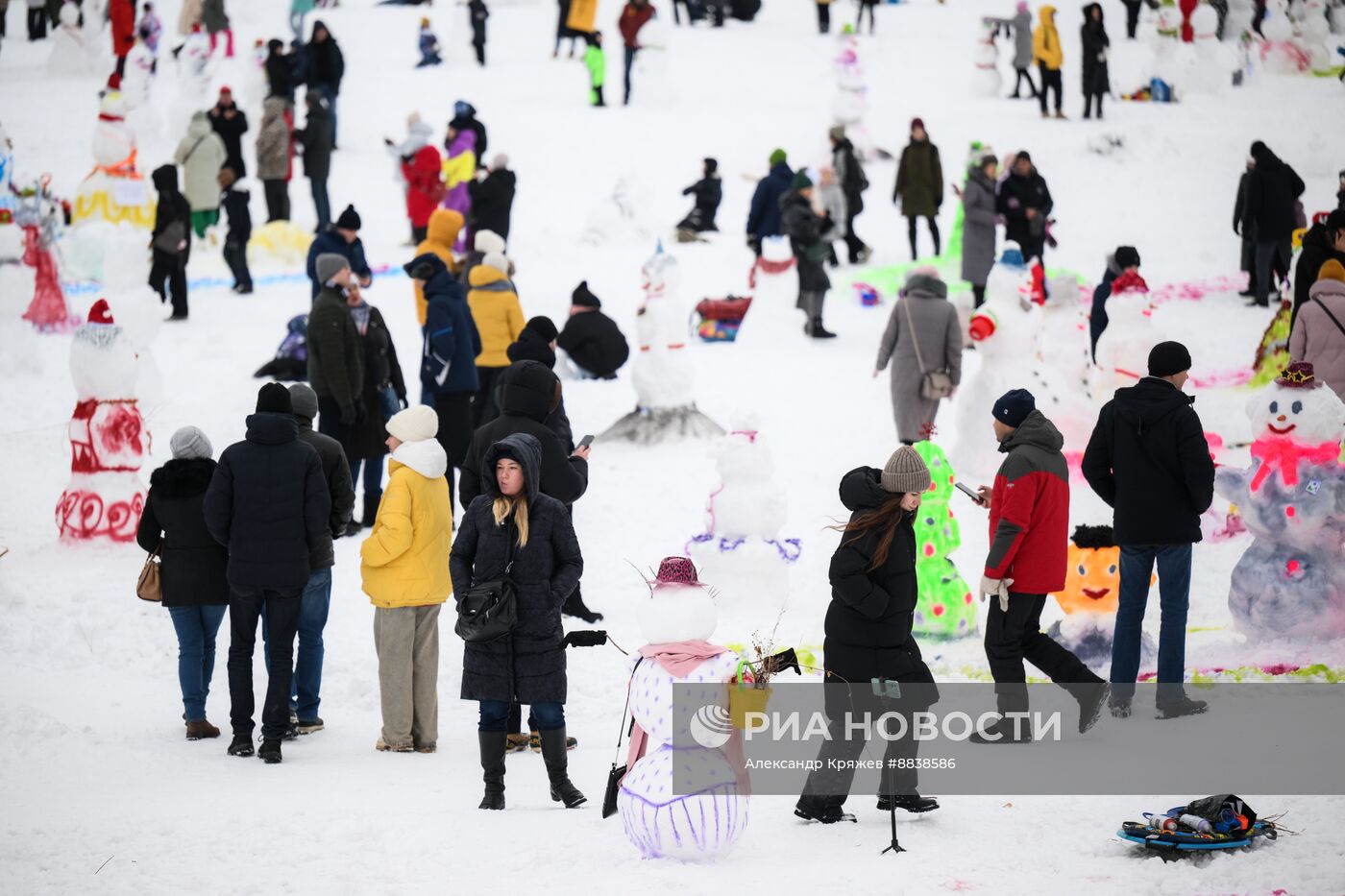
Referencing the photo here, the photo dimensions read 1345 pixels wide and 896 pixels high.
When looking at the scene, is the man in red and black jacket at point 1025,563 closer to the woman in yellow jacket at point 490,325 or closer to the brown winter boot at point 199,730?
the brown winter boot at point 199,730

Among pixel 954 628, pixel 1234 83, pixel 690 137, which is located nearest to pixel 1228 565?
pixel 954 628

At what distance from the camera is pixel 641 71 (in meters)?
26.0

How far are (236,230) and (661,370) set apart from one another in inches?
249

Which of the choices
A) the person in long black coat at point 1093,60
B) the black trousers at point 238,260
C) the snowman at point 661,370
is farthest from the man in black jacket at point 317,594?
the person in long black coat at point 1093,60

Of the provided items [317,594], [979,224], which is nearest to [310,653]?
[317,594]

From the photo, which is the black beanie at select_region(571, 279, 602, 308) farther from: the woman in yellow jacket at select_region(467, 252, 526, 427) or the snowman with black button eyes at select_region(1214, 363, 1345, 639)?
the snowman with black button eyes at select_region(1214, 363, 1345, 639)

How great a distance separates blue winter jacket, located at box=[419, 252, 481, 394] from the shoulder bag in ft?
9.99

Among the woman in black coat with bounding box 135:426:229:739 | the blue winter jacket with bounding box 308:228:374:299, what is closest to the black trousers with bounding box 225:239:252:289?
the blue winter jacket with bounding box 308:228:374:299

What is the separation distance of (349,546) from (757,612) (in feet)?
9.35

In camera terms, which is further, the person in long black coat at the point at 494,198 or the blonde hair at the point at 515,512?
the person in long black coat at the point at 494,198

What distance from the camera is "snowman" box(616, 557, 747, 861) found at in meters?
5.40

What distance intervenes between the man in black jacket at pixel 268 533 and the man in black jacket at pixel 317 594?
206 mm

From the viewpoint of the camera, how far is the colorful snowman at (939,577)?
839cm

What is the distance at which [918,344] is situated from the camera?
11.0 m
